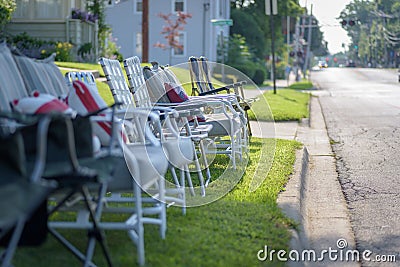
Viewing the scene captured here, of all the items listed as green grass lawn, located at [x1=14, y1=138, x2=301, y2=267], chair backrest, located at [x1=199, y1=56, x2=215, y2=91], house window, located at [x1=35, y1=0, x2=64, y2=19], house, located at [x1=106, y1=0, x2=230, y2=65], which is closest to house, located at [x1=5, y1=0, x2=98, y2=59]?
house window, located at [x1=35, y1=0, x2=64, y2=19]

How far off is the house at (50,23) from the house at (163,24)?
15.6 metres

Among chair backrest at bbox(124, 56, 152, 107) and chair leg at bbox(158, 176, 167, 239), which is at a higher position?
chair backrest at bbox(124, 56, 152, 107)

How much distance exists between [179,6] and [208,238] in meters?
40.2

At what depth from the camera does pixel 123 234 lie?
5703 millimetres

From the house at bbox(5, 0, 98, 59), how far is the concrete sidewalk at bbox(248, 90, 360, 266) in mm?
14645

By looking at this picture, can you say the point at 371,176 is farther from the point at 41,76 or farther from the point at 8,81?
the point at 8,81

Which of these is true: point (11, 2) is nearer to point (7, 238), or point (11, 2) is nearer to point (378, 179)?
point (378, 179)

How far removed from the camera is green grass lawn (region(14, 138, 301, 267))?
5.00 meters

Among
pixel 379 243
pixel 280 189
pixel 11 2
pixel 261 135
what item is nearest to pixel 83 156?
pixel 379 243

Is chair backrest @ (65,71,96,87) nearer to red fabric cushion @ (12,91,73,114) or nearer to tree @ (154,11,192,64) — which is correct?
red fabric cushion @ (12,91,73,114)

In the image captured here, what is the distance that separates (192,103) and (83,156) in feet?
12.5

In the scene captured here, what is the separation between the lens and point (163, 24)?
4450 centimetres

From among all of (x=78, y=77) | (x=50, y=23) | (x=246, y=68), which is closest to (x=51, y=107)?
(x=78, y=77)

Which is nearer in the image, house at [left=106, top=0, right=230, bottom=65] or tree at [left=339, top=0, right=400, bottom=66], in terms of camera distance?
house at [left=106, top=0, right=230, bottom=65]
